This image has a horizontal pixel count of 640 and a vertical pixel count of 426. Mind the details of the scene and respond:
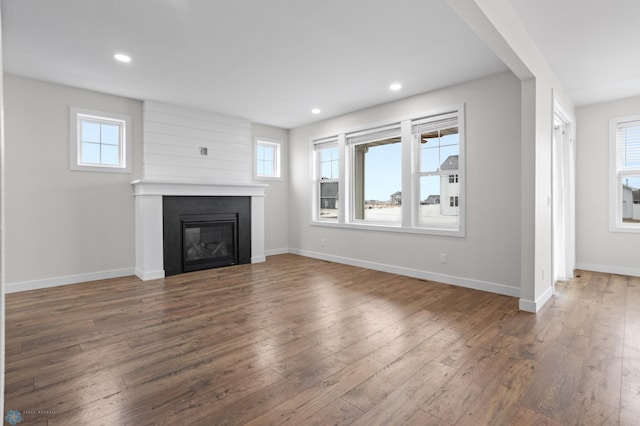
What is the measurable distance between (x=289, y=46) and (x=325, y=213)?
350cm

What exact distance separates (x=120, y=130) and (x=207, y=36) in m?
2.62

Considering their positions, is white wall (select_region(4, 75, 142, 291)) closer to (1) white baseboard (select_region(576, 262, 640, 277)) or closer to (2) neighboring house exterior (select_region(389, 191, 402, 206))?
(2) neighboring house exterior (select_region(389, 191, 402, 206))

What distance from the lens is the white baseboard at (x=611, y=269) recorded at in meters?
4.59

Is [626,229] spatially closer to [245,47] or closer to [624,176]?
[624,176]

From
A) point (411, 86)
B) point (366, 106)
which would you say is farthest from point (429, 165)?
point (366, 106)

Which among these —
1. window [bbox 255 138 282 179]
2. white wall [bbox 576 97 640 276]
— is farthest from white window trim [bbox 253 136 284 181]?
white wall [bbox 576 97 640 276]

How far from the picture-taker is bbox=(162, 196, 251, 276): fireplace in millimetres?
4887

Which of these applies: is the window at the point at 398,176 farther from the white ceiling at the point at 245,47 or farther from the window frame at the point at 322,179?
the white ceiling at the point at 245,47

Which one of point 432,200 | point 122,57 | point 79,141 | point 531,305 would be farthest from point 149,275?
point 531,305

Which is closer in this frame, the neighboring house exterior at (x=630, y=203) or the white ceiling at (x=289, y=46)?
the white ceiling at (x=289, y=46)

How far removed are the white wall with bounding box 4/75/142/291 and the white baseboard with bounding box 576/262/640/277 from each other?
688 centimetres

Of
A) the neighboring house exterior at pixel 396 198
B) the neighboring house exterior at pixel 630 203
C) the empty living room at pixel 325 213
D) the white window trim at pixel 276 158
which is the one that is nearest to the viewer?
the empty living room at pixel 325 213

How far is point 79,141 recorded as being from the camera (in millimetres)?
4473

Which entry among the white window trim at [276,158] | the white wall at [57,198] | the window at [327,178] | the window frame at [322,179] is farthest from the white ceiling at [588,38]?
the white wall at [57,198]
